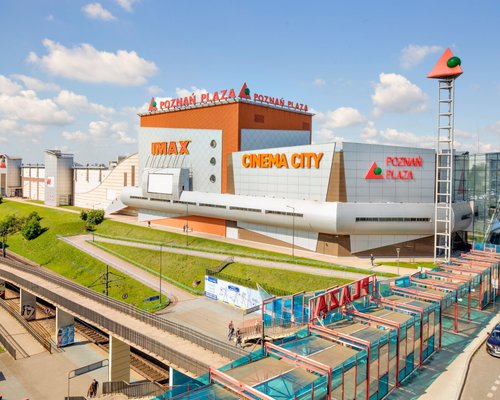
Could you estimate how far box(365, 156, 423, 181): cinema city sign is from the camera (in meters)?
59.9

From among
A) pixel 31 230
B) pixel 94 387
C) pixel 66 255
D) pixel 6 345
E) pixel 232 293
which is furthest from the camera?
pixel 31 230

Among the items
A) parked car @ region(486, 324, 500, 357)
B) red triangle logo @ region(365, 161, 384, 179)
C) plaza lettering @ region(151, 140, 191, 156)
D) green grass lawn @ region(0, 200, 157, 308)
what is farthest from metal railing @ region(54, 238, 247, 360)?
plaza lettering @ region(151, 140, 191, 156)

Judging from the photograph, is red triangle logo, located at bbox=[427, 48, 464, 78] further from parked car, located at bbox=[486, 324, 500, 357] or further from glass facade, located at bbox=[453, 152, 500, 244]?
parked car, located at bbox=[486, 324, 500, 357]

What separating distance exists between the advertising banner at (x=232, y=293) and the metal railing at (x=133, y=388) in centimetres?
1431

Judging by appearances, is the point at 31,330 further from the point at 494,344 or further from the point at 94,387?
the point at 494,344

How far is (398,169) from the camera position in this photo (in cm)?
6053

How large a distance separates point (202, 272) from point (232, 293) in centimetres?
1115

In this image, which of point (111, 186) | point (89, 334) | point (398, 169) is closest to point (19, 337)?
point (89, 334)

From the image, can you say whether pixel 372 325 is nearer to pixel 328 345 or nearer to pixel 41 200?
pixel 328 345

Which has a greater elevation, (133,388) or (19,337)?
(133,388)

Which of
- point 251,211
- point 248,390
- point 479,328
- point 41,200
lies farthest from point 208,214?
point 41,200

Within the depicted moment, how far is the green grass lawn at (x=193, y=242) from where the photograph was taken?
185 feet

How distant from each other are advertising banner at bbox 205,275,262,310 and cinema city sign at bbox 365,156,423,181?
84.2 ft

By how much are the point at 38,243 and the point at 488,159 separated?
9104 cm
